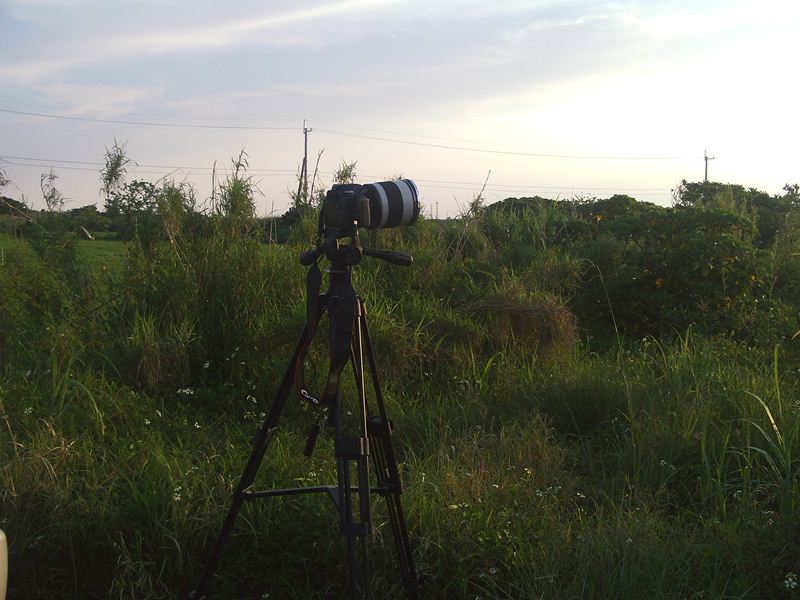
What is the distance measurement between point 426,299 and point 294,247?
109 cm

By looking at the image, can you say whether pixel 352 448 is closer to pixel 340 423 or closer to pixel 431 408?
pixel 340 423

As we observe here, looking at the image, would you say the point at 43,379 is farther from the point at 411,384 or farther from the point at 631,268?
the point at 631,268

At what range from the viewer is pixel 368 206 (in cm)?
273

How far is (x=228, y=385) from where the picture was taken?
16.1ft

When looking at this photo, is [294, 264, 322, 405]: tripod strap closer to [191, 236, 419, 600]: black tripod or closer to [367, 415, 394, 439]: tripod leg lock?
[191, 236, 419, 600]: black tripod

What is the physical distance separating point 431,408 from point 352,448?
2.21 meters

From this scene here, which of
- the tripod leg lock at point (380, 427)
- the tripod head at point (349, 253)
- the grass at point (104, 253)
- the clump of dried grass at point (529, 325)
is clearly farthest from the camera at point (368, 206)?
the grass at point (104, 253)

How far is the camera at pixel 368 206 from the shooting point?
9.05 feet

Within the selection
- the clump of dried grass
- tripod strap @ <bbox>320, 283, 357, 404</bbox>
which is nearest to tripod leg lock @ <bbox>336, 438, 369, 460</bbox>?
tripod strap @ <bbox>320, 283, 357, 404</bbox>

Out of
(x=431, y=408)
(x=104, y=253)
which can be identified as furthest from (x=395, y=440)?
(x=104, y=253)

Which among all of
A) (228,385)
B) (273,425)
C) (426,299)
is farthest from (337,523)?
(426,299)

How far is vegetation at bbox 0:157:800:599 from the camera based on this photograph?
3.11m

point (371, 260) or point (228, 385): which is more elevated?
point (371, 260)

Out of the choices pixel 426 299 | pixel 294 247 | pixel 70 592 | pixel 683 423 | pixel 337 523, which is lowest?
pixel 70 592
